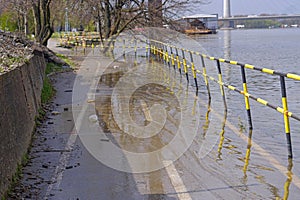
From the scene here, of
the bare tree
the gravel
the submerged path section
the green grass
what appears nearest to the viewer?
the green grass

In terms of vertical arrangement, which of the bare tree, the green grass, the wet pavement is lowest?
the wet pavement

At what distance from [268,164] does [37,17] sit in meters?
26.9

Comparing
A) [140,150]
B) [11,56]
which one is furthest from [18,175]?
[11,56]

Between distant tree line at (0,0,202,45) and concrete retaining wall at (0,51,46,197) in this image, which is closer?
concrete retaining wall at (0,51,46,197)

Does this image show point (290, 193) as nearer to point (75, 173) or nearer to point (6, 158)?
point (75, 173)

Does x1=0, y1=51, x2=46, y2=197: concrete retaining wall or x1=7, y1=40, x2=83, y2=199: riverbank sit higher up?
x1=0, y1=51, x2=46, y2=197: concrete retaining wall

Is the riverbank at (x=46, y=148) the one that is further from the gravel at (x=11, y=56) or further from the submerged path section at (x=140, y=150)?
the gravel at (x=11, y=56)

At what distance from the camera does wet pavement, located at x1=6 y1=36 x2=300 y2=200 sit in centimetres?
673

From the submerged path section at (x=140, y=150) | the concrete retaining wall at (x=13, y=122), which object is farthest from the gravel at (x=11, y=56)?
the submerged path section at (x=140, y=150)

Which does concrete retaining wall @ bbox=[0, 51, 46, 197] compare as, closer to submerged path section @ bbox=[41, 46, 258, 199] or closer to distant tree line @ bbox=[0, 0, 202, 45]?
submerged path section @ bbox=[41, 46, 258, 199]

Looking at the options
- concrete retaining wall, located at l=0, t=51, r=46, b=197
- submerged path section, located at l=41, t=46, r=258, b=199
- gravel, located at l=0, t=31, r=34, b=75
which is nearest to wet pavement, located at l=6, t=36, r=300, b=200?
submerged path section, located at l=41, t=46, r=258, b=199

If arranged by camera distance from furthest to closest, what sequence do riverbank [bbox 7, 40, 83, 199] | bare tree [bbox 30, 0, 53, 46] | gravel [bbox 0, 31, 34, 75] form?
bare tree [bbox 30, 0, 53, 46] → gravel [bbox 0, 31, 34, 75] → riverbank [bbox 7, 40, 83, 199]

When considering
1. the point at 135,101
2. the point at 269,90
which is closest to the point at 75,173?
the point at 135,101

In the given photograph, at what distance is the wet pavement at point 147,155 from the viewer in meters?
6.73
